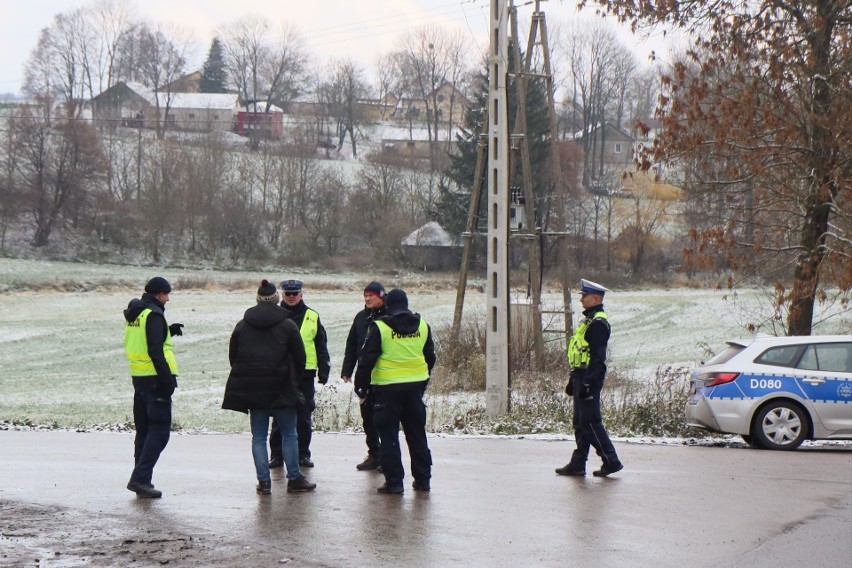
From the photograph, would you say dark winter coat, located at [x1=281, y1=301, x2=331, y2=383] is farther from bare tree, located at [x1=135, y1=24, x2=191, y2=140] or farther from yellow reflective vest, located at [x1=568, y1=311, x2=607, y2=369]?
bare tree, located at [x1=135, y1=24, x2=191, y2=140]

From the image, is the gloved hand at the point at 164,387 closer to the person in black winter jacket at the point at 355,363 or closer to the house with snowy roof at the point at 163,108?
the person in black winter jacket at the point at 355,363

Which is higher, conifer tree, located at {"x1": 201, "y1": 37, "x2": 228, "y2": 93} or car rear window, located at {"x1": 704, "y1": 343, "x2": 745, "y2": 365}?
conifer tree, located at {"x1": 201, "y1": 37, "x2": 228, "y2": 93}

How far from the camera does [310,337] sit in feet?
35.1

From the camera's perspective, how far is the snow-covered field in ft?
73.9

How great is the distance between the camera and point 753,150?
1847 cm

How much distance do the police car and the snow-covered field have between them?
15.8 feet

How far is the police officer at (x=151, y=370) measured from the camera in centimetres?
933

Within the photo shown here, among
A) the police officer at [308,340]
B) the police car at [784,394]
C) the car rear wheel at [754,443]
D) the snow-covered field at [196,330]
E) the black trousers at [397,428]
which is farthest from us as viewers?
the snow-covered field at [196,330]

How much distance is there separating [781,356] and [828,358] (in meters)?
0.59

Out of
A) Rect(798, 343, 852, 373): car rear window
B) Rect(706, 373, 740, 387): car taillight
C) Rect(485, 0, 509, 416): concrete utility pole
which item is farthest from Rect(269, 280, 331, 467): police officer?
Rect(798, 343, 852, 373): car rear window

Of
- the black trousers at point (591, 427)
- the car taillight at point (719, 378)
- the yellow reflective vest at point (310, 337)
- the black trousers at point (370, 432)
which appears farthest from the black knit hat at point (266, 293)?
the car taillight at point (719, 378)

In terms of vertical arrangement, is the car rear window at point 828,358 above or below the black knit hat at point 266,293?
below

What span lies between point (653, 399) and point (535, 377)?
3415 millimetres

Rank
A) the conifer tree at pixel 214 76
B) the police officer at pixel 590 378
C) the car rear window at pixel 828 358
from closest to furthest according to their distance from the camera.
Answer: the police officer at pixel 590 378
the car rear window at pixel 828 358
the conifer tree at pixel 214 76
